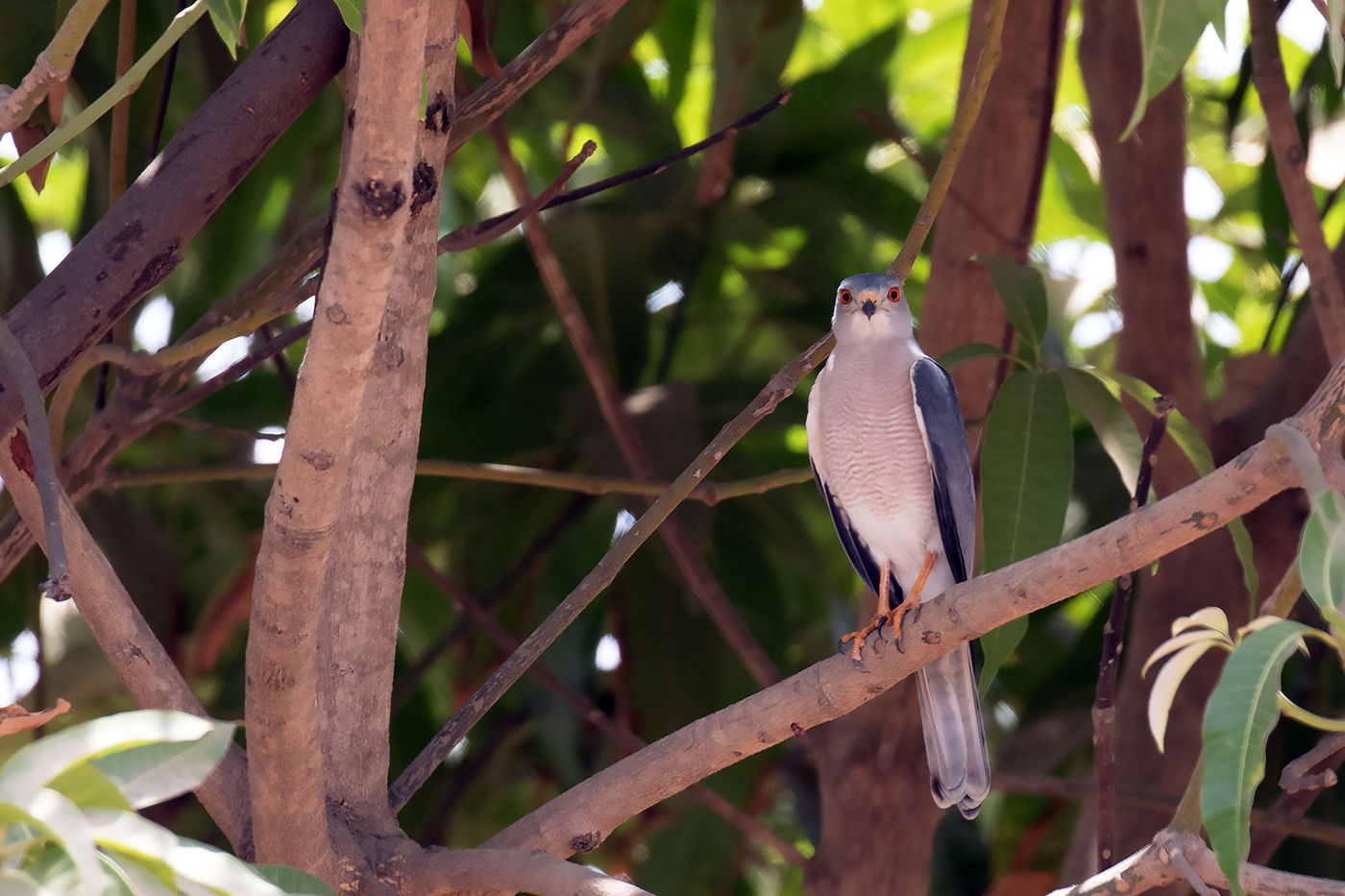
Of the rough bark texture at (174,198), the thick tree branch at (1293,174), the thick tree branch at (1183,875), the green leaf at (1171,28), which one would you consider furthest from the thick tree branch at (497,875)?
the thick tree branch at (1293,174)

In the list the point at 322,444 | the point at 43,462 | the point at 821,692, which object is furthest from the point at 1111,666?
the point at 43,462

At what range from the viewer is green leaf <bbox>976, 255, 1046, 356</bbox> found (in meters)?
2.48

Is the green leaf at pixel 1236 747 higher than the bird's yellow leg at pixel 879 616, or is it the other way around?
the bird's yellow leg at pixel 879 616

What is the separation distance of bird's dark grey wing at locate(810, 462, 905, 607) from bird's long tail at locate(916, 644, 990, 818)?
49cm

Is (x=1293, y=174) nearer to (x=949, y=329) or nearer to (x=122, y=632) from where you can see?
(x=949, y=329)

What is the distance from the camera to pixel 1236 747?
111 cm

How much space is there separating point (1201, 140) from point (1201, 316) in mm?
882

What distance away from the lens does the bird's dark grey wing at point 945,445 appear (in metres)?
2.96

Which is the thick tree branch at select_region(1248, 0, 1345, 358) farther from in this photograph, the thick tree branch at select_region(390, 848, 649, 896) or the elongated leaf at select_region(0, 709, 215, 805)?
the elongated leaf at select_region(0, 709, 215, 805)

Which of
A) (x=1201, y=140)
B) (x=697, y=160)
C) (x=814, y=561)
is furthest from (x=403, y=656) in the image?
(x=1201, y=140)

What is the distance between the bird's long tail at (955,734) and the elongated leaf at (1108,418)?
1.88 feet

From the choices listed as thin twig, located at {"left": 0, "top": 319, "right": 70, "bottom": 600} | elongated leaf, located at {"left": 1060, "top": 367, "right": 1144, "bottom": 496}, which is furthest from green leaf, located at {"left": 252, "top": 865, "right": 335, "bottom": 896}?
elongated leaf, located at {"left": 1060, "top": 367, "right": 1144, "bottom": 496}

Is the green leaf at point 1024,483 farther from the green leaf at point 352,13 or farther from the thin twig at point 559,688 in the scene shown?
the green leaf at point 352,13

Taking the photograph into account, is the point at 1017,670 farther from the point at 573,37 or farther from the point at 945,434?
the point at 573,37
